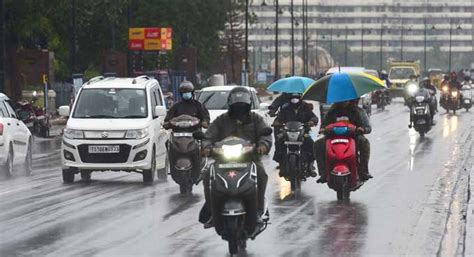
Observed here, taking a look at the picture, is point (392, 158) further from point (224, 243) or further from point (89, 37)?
point (89, 37)

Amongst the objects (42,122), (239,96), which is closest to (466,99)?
(42,122)

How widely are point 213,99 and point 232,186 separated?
2135 centimetres

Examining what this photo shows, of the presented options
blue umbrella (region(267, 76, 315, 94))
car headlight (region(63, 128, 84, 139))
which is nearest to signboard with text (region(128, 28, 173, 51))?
car headlight (region(63, 128, 84, 139))

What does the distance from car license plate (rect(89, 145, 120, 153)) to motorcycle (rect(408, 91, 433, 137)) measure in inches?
732

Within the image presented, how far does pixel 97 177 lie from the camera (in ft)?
84.4

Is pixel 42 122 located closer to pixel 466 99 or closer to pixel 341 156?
pixel 341 156

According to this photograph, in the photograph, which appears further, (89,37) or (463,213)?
(89,37)

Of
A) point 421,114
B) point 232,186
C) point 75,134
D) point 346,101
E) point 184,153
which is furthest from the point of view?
point 421,114

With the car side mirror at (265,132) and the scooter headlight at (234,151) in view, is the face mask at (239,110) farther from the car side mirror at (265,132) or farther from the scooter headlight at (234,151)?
→ the scooter headlight at (234,151)

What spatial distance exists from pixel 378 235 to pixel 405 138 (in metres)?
24.9

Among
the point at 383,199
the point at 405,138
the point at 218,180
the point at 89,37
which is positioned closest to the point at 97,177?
the point at 383,199

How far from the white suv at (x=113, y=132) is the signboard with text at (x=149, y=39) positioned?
4350 centimetres

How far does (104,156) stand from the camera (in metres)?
23.9

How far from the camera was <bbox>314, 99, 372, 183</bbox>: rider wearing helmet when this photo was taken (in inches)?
806
